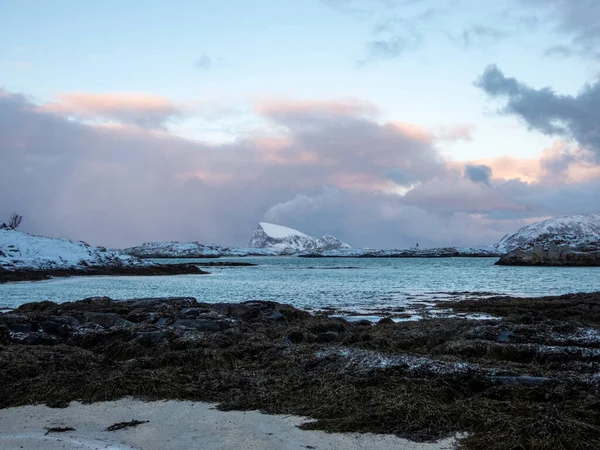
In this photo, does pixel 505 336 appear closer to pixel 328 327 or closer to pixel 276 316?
pixel 328 327

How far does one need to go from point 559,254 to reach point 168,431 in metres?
110

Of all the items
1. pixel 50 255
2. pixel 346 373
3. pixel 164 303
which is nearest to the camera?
pixel 346 373

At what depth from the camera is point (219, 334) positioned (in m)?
11.8

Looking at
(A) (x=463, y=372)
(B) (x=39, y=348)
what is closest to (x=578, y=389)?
(A) (x=463, y=372)

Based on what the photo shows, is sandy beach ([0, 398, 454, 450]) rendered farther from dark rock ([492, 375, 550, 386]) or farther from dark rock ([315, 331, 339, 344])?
dark rock ([315, 331, 339, 344])

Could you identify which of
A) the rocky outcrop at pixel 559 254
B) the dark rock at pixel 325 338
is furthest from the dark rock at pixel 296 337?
the rocky outcrop at pixel 559 254

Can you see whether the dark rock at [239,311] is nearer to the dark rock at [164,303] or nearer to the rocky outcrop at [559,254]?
the dark rock at [164,303]

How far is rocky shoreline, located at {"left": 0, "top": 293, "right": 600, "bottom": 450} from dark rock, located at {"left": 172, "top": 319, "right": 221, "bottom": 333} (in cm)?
5

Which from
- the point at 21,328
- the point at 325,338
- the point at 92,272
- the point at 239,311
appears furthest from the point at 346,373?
the point at 92,272

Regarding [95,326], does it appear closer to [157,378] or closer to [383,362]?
A: [157,378]

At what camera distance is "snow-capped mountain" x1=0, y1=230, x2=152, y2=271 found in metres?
54.1

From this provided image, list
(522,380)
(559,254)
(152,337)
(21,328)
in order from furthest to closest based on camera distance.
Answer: (559,254) < (21,328) < (152,337) < (522,380)

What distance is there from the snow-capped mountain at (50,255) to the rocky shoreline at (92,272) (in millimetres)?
876

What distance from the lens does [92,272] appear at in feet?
199
